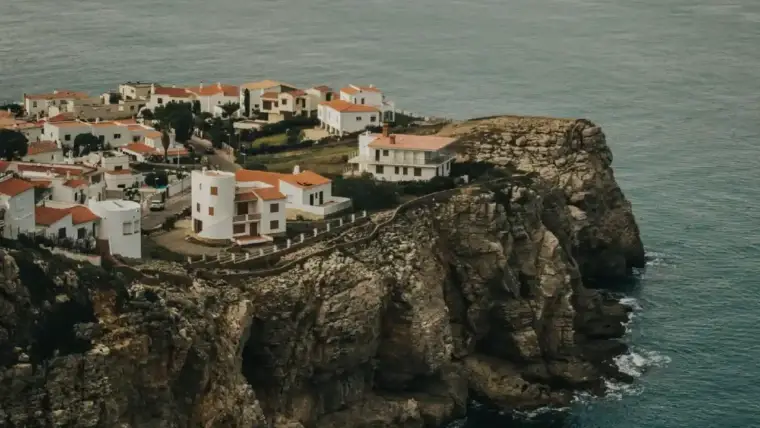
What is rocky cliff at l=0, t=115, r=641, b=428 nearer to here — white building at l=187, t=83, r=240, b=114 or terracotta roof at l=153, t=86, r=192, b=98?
white building at l=187, t=83, r=240, b=114

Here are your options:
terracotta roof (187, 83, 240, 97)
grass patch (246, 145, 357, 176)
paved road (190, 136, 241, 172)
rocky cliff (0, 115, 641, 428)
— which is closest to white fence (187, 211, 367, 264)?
rocky cliff (0, 115, 641, 428)

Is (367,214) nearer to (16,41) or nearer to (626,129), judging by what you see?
(626,129)

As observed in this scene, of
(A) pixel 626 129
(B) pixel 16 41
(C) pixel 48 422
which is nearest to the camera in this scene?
(C) pixel 48 422

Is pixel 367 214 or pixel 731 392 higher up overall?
pixel 367 214

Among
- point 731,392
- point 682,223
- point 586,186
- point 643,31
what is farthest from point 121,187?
point 643,31

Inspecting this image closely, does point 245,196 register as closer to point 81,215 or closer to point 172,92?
point 81,215

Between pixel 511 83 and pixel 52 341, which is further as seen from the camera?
pixel 511 83
